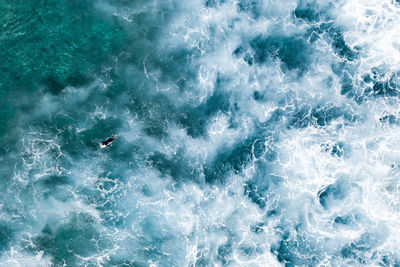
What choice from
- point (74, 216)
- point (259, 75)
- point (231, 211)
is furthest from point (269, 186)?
point (74, 216)

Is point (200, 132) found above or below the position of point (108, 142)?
above

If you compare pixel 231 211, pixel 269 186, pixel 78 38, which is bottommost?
pixel 231 211

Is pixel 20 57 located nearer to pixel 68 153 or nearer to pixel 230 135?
pixel 68 153

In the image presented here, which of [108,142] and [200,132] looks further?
[200,132]

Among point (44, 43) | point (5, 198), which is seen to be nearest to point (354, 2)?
point (44, 43)

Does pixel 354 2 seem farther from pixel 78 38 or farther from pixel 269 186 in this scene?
pixel 78 38

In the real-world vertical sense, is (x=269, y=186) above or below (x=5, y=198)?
above
